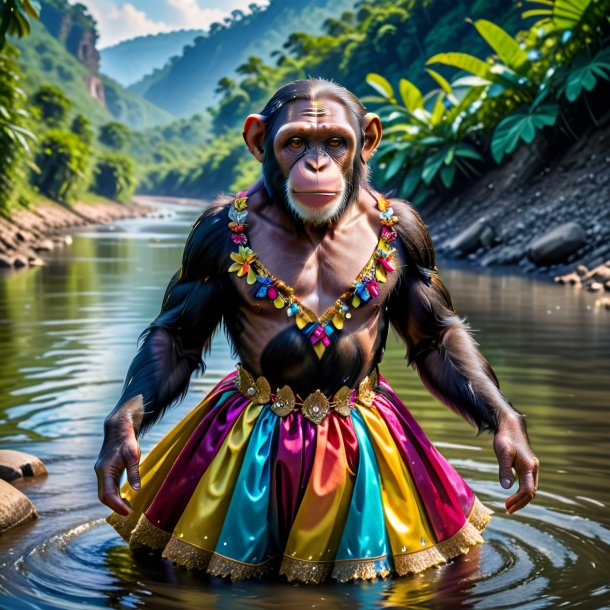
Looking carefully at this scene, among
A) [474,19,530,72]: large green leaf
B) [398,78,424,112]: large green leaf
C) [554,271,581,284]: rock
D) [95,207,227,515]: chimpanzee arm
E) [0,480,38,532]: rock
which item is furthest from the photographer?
[398,78,424,112]: large green leaf

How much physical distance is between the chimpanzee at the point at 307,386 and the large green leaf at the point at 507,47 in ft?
51.1

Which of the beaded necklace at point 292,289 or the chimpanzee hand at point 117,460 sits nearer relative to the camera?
the chimpanzee hand at point 117,460

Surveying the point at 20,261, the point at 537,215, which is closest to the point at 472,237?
the point at 537,215

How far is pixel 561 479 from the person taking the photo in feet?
14.8

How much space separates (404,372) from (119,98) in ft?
579

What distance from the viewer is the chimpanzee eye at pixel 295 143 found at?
3189 millimetres

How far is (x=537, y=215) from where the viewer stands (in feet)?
56.5

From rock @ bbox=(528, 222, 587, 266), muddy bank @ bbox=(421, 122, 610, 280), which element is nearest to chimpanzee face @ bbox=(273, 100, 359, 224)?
muddy bank @ bbox=(421, 122, 610, 280)

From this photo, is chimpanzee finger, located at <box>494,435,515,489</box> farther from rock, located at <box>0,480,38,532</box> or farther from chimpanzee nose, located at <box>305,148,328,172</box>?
rock, located at <box>0,480,38,532</box>

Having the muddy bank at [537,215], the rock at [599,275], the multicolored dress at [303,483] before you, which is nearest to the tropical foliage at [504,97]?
the muddy bank at [537,215]

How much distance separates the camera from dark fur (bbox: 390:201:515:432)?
3.37m

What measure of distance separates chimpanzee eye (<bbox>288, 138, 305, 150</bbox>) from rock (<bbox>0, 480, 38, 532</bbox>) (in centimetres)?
157

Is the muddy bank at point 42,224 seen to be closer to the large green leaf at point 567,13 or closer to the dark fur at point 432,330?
the large green leaf at point 567,13

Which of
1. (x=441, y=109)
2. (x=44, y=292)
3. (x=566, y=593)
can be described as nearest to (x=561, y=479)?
(x=566, y=593)
